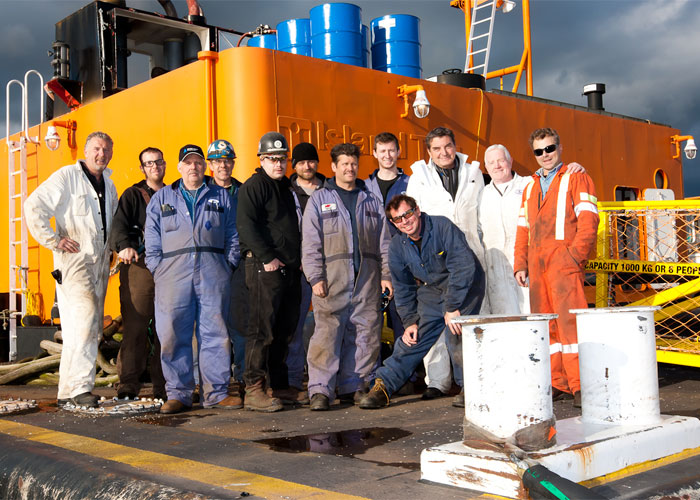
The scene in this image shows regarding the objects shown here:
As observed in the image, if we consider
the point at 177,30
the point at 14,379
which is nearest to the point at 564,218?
the point at 14,379

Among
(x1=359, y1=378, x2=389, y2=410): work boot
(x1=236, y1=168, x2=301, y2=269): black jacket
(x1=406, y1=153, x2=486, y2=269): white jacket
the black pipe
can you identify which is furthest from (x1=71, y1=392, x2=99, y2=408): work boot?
the black pipe

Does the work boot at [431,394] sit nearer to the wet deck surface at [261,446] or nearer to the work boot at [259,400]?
the wet deck surface at [261,446]

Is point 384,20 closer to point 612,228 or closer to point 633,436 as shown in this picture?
point 612,228

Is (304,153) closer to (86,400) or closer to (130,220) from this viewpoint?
(130,220)

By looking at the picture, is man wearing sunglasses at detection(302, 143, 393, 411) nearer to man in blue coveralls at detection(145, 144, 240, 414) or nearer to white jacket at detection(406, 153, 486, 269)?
white jacket at detection(406, 153, 486, 269)

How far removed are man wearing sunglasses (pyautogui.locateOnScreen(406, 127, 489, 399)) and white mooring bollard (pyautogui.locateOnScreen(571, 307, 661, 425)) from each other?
172 cm

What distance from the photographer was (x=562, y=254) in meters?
4.38

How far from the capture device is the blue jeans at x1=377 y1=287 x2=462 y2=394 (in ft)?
15.0

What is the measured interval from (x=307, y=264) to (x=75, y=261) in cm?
161

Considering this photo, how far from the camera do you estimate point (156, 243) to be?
186 inches

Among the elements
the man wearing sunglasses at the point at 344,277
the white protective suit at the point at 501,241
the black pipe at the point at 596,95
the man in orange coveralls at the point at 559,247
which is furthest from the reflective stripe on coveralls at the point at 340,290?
the black pipe at the point at 596,95

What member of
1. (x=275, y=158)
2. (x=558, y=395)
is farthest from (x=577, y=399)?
(x=275, y=158)

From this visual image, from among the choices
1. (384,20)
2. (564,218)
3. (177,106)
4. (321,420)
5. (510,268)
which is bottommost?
(321,420)

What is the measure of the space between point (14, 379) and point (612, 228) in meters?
5.38
